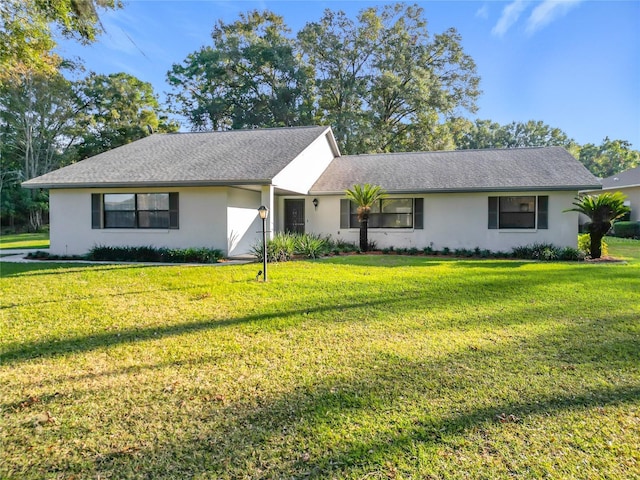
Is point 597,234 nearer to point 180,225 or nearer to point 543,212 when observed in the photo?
point 543,212

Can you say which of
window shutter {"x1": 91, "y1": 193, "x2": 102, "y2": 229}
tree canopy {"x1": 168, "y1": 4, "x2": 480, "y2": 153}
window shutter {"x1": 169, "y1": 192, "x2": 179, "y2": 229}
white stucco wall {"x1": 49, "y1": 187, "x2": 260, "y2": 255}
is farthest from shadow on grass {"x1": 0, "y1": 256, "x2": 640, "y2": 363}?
tree canopy {"x1": 168, "y1": 4, "x2": 480, "y2": 153}

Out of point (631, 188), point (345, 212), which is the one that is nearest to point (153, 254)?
point (345, 212)

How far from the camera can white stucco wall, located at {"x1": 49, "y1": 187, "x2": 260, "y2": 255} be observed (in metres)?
12.1

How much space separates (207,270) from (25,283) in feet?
12.7

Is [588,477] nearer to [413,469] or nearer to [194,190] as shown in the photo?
[413,469]

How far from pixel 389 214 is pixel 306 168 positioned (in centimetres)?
373

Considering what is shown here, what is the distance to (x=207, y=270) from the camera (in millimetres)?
9742

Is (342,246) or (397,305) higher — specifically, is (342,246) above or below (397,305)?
above

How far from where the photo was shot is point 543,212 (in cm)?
1303

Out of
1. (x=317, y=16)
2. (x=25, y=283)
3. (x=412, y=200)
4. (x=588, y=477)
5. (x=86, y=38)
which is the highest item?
(x=317, y=16)

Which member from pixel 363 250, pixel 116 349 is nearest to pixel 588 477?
pixel 116 349

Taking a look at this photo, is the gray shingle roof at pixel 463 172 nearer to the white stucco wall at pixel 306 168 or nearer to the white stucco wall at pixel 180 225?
the white stucco wall at pixel 306 168

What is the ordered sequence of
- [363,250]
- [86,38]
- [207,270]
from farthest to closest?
[363,250]
[86,38]
[207,270]

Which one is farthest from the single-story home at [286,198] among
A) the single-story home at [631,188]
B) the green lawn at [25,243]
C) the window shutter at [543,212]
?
the single-story home at [631,188]
